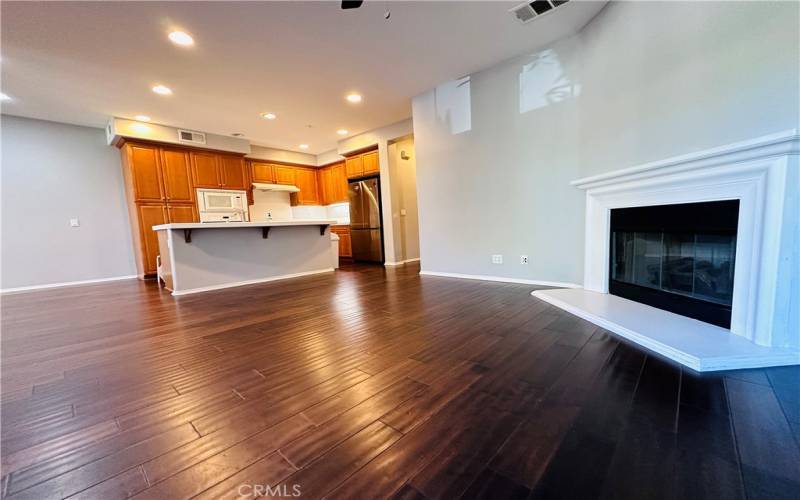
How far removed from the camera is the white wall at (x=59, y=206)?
15.1ft

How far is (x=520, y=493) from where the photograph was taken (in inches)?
34.1

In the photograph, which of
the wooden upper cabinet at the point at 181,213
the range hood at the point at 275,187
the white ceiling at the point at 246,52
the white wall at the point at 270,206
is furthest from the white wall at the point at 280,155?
the white ceiling at the point at 246,52

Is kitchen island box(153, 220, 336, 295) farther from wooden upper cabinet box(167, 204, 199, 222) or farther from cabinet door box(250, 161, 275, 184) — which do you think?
cabinet door box(250, 161, 275, 184)

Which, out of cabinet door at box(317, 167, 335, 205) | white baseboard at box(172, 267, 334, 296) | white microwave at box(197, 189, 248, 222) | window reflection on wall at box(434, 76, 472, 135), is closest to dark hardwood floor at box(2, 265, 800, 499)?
white baseboard at box(172, 267, 334, 296)

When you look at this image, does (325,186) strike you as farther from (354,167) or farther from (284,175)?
(354,167)

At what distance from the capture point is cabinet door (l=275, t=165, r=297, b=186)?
7105 millimetres

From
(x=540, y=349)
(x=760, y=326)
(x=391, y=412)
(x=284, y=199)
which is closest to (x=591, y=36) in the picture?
(x=760, y=326)

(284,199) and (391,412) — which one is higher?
(284,199)

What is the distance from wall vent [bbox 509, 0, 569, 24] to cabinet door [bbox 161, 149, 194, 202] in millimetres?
5848

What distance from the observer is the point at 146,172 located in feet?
17.0

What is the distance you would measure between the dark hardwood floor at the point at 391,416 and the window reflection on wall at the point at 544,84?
94.6 inches

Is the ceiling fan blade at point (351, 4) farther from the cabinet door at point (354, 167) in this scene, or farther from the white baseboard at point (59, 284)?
the white baseboard at point (59, 284)

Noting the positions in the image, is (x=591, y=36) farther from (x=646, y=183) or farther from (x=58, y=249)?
(x=58, y=249)

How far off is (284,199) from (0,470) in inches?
277
